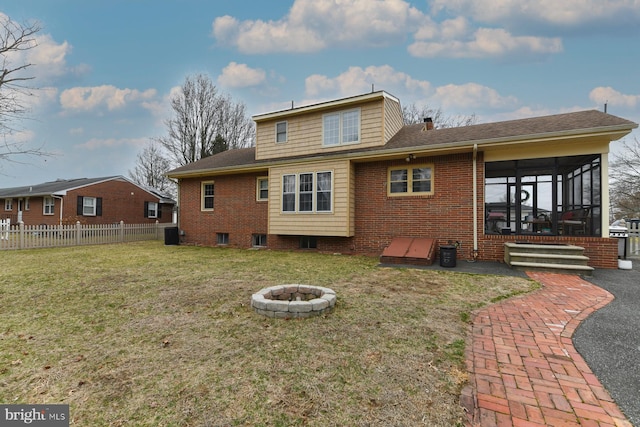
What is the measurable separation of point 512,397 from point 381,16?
538 inches

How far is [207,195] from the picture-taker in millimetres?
13383

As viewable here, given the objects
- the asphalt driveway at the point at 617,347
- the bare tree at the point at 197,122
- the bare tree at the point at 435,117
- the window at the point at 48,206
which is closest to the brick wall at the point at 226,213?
the asphalt driveway at the point at 617,347

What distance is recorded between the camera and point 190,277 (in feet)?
20.7

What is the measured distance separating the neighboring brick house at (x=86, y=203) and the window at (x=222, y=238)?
13833mm

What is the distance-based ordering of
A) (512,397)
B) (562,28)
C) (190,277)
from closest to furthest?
1. (512,397)
2. (190,277)
3. (562,28)

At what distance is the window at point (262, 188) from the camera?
469 inches

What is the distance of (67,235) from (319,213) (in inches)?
474

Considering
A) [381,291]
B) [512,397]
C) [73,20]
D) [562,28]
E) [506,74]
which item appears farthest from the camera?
[506,74]

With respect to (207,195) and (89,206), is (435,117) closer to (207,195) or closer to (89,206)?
(207,195)

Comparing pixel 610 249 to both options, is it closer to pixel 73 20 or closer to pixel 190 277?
pixel 190 277

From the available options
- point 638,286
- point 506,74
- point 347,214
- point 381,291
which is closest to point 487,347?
point 381,291

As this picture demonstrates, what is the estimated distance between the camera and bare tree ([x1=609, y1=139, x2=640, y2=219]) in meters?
22.0

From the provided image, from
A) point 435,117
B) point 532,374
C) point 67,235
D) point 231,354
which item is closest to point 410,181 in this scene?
point 532,374

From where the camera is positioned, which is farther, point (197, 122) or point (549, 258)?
point (197, 122)
